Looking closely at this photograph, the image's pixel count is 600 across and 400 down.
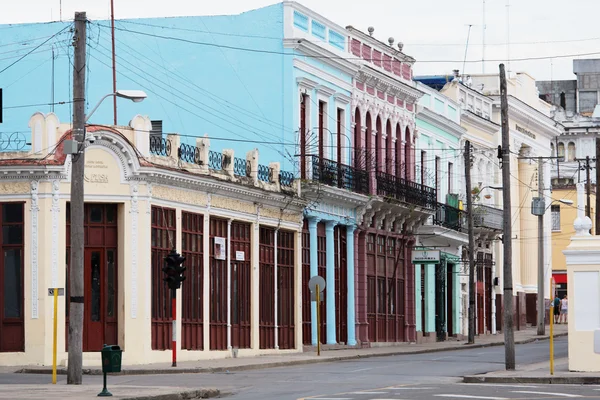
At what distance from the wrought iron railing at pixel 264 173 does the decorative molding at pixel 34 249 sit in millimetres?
9540

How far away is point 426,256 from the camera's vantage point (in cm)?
5572

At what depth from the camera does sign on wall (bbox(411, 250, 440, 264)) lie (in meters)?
55.7

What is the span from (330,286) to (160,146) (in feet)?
41.1

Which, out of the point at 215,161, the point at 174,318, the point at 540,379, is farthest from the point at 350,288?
the point at 540,379

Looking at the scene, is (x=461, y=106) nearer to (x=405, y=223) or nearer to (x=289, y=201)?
(x=405, y=223)

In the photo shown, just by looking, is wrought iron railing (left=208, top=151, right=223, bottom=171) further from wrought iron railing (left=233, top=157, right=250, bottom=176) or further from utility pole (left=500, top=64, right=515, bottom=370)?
utility pole (left=500, top=64, right=515, bottom=370)

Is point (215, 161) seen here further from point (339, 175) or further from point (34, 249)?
point (339, 175)

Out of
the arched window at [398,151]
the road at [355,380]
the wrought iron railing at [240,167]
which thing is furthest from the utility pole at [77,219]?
the arched window at [398,151]

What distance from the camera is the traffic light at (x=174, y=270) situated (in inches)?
1383

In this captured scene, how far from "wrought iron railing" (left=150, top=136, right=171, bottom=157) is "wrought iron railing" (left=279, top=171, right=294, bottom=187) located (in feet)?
23.9

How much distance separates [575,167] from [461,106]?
1421 inches

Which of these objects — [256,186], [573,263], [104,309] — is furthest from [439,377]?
[256,186]

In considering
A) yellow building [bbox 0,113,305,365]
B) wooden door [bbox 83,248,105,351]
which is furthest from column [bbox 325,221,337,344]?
wooden door [bbox 83,248,105,351]

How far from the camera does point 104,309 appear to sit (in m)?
36.6
